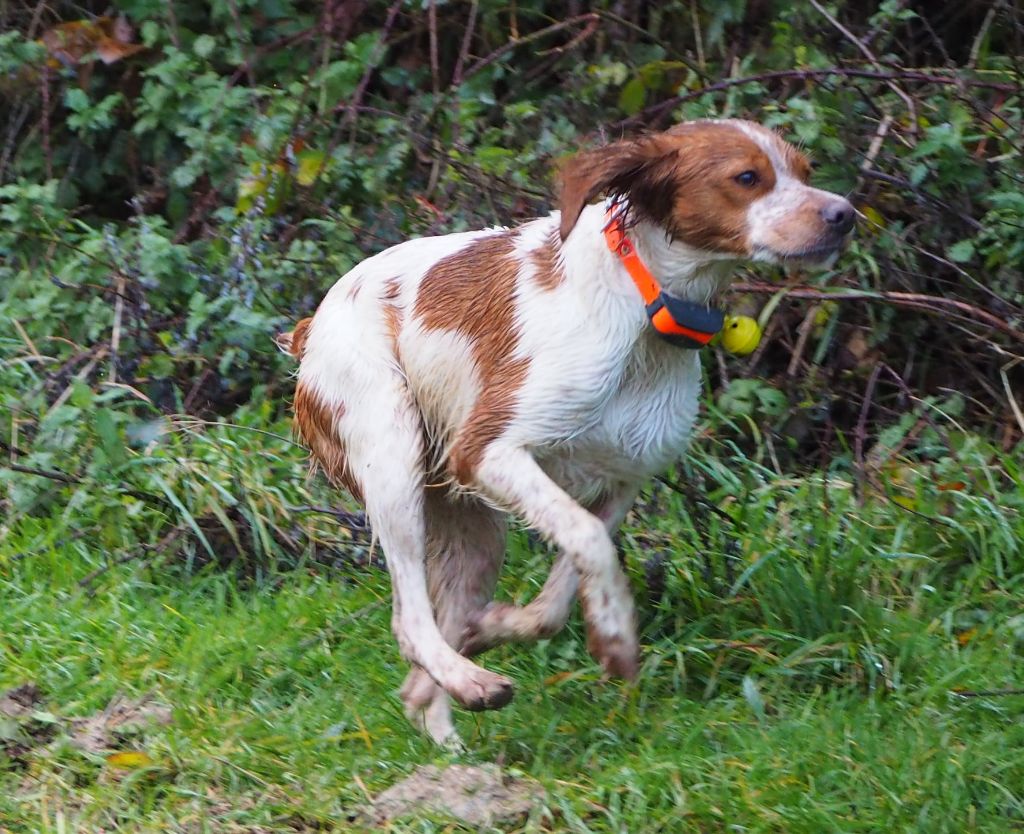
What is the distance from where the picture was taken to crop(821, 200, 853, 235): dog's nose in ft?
12.1

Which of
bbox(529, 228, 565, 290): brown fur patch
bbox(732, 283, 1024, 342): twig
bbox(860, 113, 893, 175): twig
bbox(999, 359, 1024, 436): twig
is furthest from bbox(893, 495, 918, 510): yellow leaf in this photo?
bbox(529, 228, 565, 290): brown fur patch

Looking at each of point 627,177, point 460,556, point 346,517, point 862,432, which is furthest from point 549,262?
point 862,432

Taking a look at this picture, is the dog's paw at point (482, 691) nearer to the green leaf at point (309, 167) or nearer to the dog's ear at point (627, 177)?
the dog's ear at point (627, 177)

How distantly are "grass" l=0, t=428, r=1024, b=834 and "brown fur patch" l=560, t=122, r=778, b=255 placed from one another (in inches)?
38.8

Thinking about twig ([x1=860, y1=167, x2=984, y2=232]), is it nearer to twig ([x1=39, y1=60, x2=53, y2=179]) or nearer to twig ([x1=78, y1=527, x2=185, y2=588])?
twig ([x1=78, y1=527, x2=185, y2=588])

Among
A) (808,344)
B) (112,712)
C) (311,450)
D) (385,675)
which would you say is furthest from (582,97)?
(112,712)

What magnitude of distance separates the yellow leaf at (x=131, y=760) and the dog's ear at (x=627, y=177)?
151cm

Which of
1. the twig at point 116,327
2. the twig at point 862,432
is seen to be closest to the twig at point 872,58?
the twig at point 862,432

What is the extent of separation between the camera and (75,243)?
6.94 metres

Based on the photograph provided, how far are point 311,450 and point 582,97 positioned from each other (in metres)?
2.65

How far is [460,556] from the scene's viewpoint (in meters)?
4.28

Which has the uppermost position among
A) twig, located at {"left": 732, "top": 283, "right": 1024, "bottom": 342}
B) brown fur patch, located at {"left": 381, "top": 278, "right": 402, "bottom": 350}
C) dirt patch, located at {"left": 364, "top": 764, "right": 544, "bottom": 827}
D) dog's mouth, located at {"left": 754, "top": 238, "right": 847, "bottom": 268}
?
dog's mouth, located at {"left": 754, "top": 238, "right": 847, "bottom": 268}

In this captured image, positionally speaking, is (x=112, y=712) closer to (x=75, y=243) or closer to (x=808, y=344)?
(x=808, y=344)

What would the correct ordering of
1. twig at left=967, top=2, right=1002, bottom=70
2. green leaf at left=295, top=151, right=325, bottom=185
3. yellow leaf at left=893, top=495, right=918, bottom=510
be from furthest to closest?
1. green leaf at left=295, top=151, right=325, bottom=185
2. twig at left=967, top=2, right=1002, bottom=70
3. yellow leaf at left=893, top=495, right=918, bottom=510
